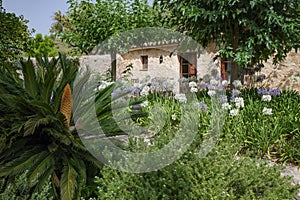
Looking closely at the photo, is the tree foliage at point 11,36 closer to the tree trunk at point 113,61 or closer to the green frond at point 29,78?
the tree trunk at point 113,61

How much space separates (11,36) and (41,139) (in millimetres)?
3781

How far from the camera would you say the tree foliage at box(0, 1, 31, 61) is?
5.45 m

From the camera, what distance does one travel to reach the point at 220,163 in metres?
2.15

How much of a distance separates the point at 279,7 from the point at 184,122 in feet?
7.74

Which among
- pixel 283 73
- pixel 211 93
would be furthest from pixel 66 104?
pixel 283 73

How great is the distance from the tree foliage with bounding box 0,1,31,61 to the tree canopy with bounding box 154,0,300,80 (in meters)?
2.80

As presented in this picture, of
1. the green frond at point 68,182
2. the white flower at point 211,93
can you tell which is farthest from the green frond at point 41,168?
the white flower at point 211,93

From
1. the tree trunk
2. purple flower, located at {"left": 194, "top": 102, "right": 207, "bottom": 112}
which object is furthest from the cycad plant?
Answer: the tree trunk

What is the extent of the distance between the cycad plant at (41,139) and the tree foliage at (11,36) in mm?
3243

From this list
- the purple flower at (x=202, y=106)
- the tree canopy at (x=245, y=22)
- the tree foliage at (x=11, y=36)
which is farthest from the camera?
the tree foliage at (x=11, y=36)

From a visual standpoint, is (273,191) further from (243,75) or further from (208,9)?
(243,75)

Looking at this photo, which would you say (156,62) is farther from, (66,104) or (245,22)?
(66,104)

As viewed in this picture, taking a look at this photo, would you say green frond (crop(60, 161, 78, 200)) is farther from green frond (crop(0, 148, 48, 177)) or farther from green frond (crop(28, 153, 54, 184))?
→ green frond (crop(0, 148, 48, 177))

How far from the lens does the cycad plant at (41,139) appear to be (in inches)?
89.1
